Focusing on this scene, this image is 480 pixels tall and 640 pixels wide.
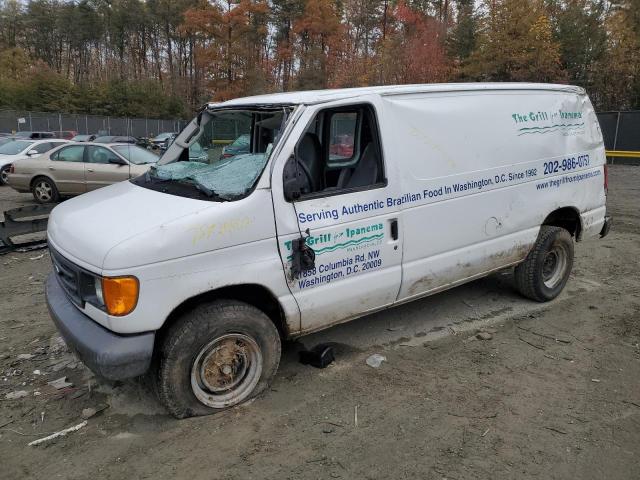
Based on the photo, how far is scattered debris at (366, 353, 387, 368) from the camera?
4031 millimetres

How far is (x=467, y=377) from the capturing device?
3.81 meters

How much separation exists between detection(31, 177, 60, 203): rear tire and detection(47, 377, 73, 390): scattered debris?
9.68 metres

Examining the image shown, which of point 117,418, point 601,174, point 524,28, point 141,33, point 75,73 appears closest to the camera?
point 117,418

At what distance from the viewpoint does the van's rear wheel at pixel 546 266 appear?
5059 mm

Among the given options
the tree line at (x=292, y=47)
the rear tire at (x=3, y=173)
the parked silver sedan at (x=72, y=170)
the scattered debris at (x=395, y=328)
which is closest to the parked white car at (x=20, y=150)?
the rear tire at (x=3, y=173)

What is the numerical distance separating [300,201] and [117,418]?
1.89 metres

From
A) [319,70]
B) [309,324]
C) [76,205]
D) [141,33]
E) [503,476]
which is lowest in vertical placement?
[503,476]

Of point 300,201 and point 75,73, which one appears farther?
point 75,73

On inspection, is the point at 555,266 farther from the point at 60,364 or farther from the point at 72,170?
the point at 72,170

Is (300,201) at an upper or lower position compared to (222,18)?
lower

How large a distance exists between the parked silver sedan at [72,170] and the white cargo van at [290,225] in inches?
335

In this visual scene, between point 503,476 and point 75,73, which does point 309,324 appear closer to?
point 503,476

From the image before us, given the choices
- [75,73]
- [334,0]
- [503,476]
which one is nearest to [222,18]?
[334,0]

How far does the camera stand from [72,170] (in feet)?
40.2
